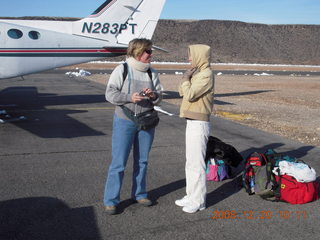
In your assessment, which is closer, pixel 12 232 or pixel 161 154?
pixel 12 232

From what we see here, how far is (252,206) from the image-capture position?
4.66 metres

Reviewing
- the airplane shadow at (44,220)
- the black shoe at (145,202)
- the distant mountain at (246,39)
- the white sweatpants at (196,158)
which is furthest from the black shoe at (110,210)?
the distant mountain at (246,39)

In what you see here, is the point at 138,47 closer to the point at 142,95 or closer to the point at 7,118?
the point at 142,95

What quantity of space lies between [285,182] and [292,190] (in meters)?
0.13

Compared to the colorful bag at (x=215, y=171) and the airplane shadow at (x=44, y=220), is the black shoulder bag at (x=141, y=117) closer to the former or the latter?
the airplane shadow at (x=44, y=220)

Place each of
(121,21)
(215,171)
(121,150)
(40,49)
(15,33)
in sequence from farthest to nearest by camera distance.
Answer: (121,21), (40,49), (15,33), (215,171), (121,150)

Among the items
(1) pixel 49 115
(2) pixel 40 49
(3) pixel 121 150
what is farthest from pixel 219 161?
(2) pixel 40 49

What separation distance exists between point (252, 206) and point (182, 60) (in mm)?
88484

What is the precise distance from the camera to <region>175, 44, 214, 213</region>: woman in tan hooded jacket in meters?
4.20

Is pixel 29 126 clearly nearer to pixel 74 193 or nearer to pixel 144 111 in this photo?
pixel 74 193

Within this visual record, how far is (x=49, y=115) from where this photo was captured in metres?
11.3

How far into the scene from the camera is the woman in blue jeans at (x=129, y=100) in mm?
4195

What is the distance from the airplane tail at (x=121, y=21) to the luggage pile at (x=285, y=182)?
38.8 feet

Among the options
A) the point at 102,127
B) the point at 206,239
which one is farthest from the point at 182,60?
the point at 206,239
